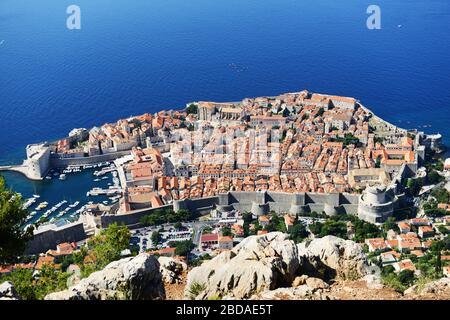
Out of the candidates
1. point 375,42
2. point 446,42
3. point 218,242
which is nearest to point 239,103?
point 218,242

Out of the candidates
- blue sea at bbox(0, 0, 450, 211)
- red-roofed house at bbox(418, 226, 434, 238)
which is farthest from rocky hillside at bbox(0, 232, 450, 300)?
blue sea at bbox(0, 0, 450, 211)

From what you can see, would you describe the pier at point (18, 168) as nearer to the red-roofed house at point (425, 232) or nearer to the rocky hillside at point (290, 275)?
the red-roofed house at point (425, 232)

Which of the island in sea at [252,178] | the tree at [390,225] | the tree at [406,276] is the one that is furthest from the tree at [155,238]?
the tree at [406,276]

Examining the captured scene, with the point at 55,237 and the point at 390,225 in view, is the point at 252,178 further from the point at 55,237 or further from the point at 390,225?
the point at 55,237

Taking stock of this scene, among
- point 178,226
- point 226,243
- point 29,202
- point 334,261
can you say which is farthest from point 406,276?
point 29,202

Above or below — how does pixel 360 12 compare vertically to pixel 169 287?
above

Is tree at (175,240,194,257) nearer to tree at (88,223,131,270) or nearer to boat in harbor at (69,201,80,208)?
boat in harbor at (69,201,80,208)
